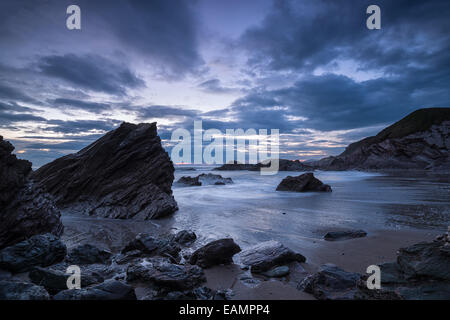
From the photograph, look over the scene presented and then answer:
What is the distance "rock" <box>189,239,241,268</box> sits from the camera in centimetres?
483

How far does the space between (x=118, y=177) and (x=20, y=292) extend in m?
9.96

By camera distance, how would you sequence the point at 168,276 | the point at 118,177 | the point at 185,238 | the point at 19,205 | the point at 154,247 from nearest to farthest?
the point at 168,276
the point at 154,247
the point at 19,205
the point at 185,238
the point at 118,177

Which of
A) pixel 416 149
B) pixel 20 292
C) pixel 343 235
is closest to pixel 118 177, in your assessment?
pixel 20 292

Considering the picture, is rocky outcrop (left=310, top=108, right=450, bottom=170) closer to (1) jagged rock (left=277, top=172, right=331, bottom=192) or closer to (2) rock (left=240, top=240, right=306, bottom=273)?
(1) jagged rock (left=277, top=172, right=331, bottom=192)

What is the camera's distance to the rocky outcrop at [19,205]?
543 cm

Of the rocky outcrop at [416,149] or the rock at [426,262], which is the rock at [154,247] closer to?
the rock at [426,262]

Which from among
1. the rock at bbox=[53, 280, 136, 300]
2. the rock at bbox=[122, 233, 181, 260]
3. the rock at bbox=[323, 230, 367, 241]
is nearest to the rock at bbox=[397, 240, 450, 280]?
the rock at bbox=[323, 230, 367, 241]

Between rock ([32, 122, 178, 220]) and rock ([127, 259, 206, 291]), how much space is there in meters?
6.57

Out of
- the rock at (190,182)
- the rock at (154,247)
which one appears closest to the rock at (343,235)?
the rock at (154,247)

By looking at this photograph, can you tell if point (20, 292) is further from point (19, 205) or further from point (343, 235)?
point (343, 235)

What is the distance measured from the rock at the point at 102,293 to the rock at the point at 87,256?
2010 millimetres

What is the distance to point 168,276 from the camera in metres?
3.83
